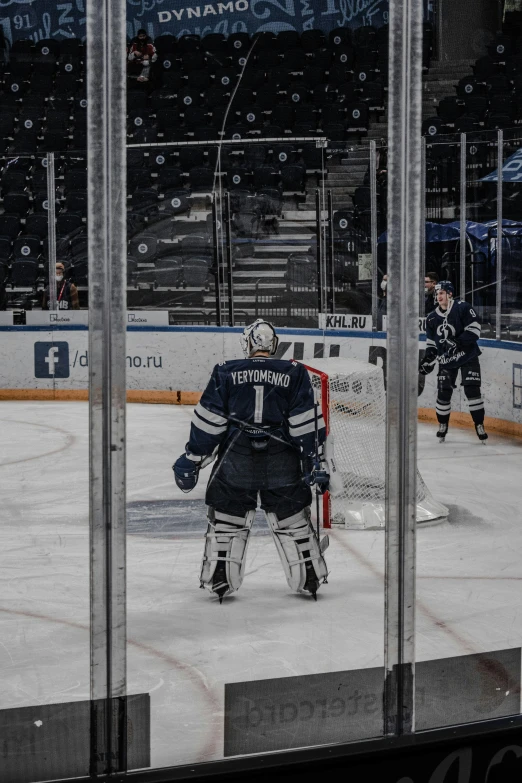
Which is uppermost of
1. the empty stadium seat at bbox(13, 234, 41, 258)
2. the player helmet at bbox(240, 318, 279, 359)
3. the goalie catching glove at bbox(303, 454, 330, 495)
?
the empty stadium seat at bbox(13, 234, 41, 258)

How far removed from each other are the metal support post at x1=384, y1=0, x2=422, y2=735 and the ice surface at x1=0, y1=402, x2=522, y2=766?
47 cm

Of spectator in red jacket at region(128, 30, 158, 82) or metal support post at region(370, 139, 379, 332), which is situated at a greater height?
spectator in red jacket at region(128, 30, 158, 82)

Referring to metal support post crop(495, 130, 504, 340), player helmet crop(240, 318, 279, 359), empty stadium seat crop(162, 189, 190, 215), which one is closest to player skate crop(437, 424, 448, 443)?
metal support post crop(495, 130, 504, 340)

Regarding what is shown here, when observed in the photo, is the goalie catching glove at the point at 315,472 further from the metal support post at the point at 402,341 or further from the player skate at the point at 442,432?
the player skate at the point at 442,432

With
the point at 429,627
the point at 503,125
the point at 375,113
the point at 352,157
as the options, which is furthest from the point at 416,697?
the point at 503,125

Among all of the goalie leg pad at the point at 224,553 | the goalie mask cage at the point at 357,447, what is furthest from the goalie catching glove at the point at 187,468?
the goalie mask cage at the point at 357,447

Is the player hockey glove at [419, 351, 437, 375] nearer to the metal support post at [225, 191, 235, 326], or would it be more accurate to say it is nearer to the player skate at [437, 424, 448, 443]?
the player skate at [437, 424, 448, 443]

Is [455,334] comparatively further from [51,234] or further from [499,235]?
[51,234]

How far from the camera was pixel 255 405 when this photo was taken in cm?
348

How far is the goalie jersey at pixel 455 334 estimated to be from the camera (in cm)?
687

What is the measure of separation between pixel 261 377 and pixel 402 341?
5.10 ft

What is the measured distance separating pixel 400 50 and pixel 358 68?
3326 millimetres

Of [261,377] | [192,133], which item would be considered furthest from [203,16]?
[261,377]

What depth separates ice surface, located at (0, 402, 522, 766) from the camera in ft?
Answer: 9.48
